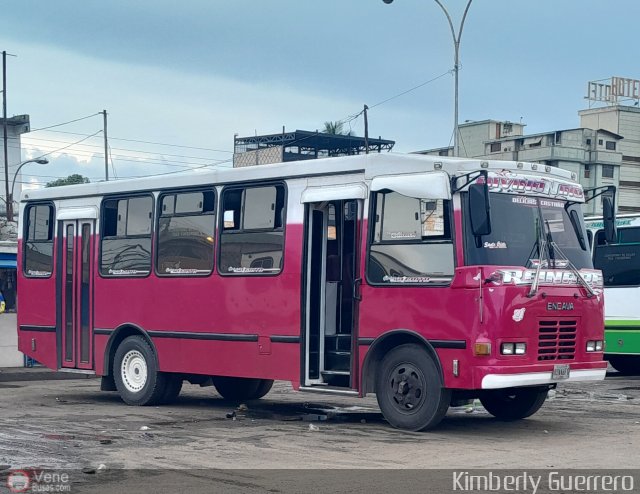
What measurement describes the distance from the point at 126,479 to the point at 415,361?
4.19 m

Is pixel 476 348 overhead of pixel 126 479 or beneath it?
overhead

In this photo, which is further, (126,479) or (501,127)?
(501,127)

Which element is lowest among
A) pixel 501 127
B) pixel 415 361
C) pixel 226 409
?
pixel 226 409

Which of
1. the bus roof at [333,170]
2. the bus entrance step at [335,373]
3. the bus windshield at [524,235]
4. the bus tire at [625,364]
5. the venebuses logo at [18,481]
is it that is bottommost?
the bus tire at [625,364]

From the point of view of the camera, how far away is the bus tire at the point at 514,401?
13078 millimetres

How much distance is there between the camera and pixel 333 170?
13.0 metres

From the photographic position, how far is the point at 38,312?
17156 millimetres

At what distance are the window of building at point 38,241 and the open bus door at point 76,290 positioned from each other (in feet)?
1.11

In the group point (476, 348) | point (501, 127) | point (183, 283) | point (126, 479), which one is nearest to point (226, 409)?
point (183, 283)

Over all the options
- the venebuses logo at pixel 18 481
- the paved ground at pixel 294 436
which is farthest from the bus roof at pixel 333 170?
the venebuses logo at pixel 18 481

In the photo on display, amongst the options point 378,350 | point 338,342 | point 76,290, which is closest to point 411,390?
point 378,350

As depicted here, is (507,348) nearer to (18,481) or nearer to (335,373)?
(335,373)

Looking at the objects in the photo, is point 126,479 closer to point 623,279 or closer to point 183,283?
point 183,283

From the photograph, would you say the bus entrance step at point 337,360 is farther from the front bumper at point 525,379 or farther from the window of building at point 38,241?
the window of building at point 38,241
